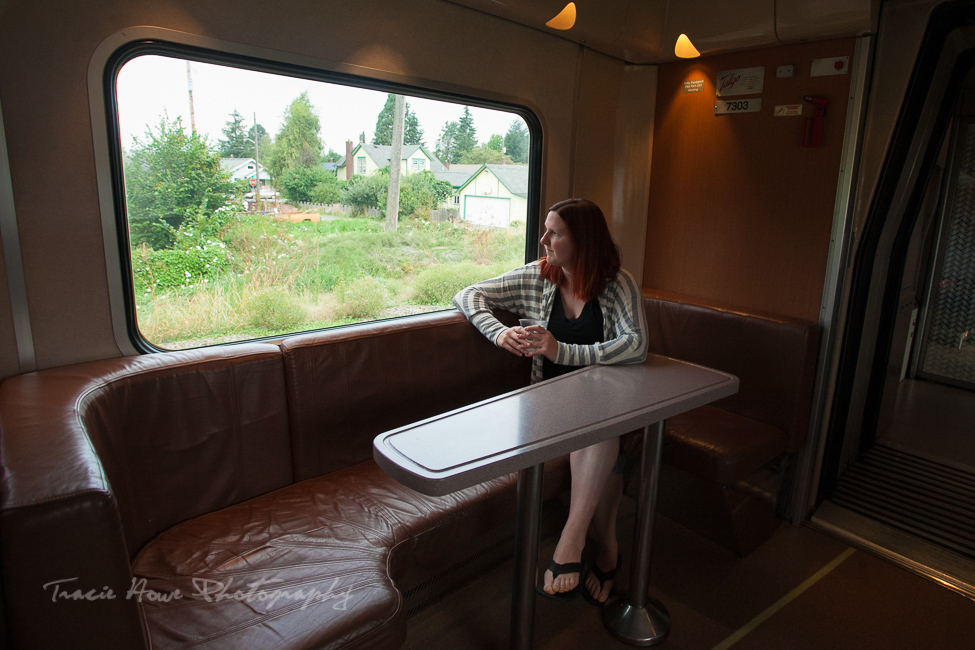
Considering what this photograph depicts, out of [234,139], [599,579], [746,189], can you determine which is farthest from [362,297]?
[746,189]

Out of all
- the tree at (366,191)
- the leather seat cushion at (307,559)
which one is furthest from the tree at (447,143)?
the leather seat cushion at (307,559)

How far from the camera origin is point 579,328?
2432 millimetres

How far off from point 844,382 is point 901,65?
1.47m

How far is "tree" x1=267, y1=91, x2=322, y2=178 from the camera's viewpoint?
2.30 metres

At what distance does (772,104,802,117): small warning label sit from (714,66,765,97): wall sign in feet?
0.51

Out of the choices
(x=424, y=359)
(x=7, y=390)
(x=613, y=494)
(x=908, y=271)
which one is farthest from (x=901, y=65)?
(x=7, y=390)

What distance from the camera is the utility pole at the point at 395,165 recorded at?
2.66 meters

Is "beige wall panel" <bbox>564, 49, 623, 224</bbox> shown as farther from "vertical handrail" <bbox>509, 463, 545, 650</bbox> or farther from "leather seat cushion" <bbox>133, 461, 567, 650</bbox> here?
"vertical handrail" <bbox>509, 463, 545, 650</bbox>

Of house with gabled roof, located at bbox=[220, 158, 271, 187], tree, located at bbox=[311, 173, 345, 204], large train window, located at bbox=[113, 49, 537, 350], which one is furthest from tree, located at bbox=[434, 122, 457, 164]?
house with gabled roof, located at bbox=[220, 158, 271, 187]

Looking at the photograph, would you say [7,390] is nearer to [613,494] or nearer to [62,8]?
[62,8]

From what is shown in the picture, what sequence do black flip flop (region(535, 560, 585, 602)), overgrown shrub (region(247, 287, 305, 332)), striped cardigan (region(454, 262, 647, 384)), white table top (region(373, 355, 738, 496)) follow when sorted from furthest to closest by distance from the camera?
overgrown shrub (region(247, 287, 305, 332)) < striped cardigan (region(454, 262, 647, 384)) < black flip flop (region(535, 560, 585, 602)) < white table top (region(373, 355, 738, 496))

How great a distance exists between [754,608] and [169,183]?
2.73 m

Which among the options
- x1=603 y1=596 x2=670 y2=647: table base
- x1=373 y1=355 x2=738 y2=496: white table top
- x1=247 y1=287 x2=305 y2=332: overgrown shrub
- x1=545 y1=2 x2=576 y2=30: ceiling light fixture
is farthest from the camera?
x1=545 y1=2 x2=576 y2=30: ceiling light fixture

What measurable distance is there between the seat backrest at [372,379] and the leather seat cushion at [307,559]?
13 centimetres
